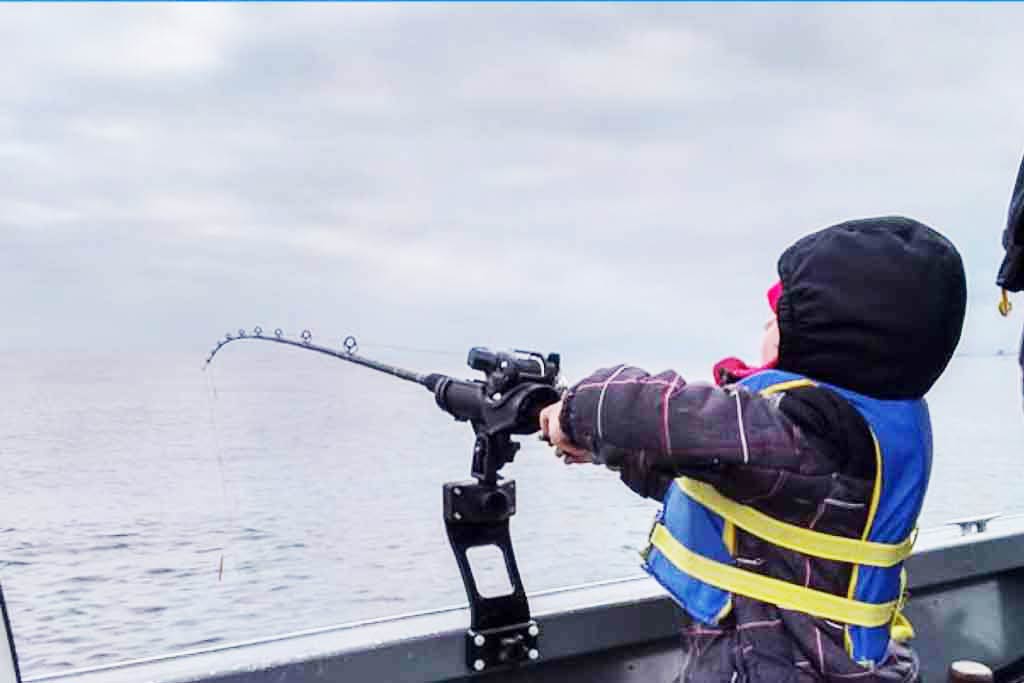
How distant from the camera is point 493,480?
185 centimetres

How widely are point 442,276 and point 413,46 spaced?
2.15 ft

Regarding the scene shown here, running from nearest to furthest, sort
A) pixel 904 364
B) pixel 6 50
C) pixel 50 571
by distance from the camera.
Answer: pixel 904 364 < pixel 6 50 < pixel 50 571

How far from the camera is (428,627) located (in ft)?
6.24

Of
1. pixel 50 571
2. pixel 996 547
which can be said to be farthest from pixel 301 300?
pixel 996 547

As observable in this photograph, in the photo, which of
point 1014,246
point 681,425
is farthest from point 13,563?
point 1014,246

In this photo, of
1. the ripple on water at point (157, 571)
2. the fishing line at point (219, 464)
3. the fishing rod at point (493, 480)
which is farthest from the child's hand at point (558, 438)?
the ripple on water at point (157, 571)

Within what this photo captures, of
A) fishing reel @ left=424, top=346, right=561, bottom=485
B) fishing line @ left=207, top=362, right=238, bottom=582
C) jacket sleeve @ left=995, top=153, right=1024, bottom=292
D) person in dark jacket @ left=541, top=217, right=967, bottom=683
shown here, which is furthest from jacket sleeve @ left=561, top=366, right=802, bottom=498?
fishing line @ left=207, top=362, right=238, bottom=582

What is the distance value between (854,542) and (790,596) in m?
0.12

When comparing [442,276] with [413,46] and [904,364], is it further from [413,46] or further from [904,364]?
[904,364]

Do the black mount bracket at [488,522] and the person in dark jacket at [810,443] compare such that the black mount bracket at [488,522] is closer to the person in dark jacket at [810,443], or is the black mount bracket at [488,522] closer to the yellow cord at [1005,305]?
the person in dark jacket at [810,443]

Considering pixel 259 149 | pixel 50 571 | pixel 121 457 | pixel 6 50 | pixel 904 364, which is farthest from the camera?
pixel 259 149

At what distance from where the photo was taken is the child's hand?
4.80ft

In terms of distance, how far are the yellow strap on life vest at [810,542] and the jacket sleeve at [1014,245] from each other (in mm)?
456

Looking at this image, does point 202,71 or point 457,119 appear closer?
point 202,71
